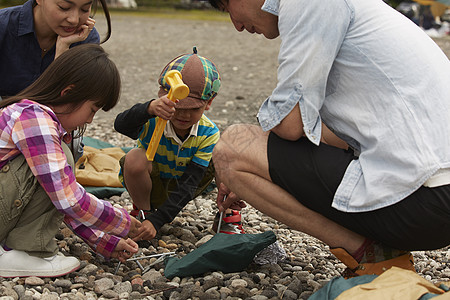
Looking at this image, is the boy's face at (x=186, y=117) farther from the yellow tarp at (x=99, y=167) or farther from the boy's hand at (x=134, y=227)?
the yellow tarp at (x=99, y=167)

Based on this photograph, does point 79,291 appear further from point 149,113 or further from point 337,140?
point 337,140

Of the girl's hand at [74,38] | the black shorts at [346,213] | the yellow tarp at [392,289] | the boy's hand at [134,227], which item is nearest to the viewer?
the yellow tarp at [392,289]

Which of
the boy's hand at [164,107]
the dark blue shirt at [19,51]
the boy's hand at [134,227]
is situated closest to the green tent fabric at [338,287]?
the boy's hand at [134,227]

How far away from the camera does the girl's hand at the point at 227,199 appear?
129 inches

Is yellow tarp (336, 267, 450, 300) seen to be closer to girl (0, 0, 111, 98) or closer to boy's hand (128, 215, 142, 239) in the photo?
boy's hand (128, 215, 142, 239)

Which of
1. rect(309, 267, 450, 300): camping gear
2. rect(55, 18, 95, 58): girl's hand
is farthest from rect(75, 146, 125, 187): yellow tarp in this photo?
rect(309, 267, 450, 300): camping gear

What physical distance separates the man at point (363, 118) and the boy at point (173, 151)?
76 cm

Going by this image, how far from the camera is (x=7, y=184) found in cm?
270

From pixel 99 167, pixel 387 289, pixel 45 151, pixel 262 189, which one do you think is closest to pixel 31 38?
pixel 99 167

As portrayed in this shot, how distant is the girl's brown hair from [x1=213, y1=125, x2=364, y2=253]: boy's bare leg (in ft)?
2.11

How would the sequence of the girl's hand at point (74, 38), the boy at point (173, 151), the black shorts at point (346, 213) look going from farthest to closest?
the girl's hand at point (74, 38) → the boy at point (173, 151) → the black shorts at point (346, 213)

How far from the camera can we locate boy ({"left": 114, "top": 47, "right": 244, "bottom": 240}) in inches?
131

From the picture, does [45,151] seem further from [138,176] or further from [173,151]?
[173,151]

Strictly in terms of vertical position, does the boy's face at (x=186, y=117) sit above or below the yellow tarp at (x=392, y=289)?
below
